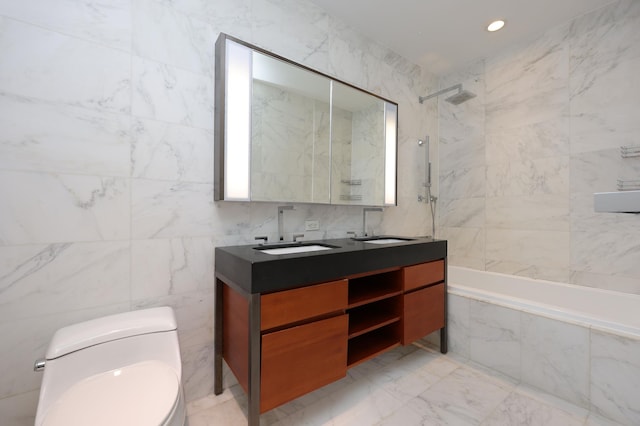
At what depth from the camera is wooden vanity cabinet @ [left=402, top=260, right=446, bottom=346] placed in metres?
1.72

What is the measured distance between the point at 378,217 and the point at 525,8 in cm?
190

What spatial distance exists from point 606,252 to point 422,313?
57.1 inches

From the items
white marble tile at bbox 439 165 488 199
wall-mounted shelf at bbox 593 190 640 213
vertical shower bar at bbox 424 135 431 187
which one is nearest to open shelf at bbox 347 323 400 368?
wall-mounted shelf at bbox 593 190 640 213

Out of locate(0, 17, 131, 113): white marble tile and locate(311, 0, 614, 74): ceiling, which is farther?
locate(311, 0, 614, 74): ceiling

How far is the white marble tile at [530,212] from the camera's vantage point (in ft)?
7.04

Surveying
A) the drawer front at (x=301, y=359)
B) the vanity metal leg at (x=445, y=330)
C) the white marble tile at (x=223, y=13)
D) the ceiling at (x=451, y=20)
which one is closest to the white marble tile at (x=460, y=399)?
the vanity metal leg at (x=445, y=330)

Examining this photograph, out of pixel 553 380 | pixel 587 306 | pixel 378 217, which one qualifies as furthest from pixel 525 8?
pixel 553 380

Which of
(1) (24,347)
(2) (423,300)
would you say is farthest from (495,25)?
(1) (24,347)

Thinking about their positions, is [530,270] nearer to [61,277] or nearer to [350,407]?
[350,407]

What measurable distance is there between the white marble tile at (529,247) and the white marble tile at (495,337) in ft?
2.72

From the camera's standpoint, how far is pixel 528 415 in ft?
4.64

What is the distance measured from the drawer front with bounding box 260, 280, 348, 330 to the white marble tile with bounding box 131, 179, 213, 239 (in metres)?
0.64

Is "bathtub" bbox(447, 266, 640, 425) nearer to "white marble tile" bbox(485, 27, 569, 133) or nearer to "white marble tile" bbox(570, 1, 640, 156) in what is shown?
"white marble tile" bbox(570, 1, 640, 156)

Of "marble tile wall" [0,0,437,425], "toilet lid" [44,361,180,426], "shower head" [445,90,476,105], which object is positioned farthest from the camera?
"shower head" [445,90,476,105]
